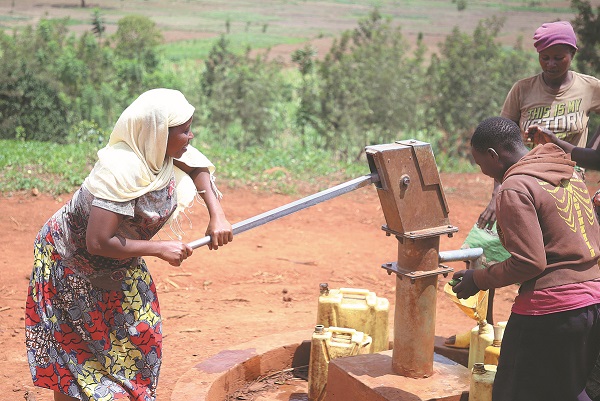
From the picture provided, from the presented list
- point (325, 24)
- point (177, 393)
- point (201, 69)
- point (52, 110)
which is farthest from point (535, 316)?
point (325, 24)

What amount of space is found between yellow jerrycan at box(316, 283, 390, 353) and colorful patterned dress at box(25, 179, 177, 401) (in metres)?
1.02

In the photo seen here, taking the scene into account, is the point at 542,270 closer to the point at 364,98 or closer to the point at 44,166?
the point at 44,166

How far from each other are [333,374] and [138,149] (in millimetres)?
1316

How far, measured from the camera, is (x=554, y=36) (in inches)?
157

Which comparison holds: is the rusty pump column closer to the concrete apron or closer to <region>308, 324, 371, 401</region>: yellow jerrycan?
the concrete apron

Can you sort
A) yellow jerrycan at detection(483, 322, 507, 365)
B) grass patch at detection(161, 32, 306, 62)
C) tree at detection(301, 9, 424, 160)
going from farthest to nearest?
1. grass patch at detection(161, 32, 306, 62)
2. tree at detection(301, 9, 424, 160)
3. yellow jerrycan at detection(483, 322, 507, 365)

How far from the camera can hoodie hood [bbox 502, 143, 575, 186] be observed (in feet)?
9.09

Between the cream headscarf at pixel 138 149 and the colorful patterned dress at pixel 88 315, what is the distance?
120mm

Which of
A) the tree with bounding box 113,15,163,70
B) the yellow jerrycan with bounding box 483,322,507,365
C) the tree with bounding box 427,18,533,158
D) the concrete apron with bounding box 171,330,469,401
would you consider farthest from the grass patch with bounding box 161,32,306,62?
the yellow jerrycan with bounding box 483,322,507,365

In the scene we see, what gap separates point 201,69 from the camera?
1327 centimetres

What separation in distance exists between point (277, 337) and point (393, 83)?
6.41 m

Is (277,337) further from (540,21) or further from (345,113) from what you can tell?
→ (540,21)

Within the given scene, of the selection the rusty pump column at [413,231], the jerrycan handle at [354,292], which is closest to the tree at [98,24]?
the jerrycan handle at [354,292]

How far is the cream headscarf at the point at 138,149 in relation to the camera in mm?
2881
